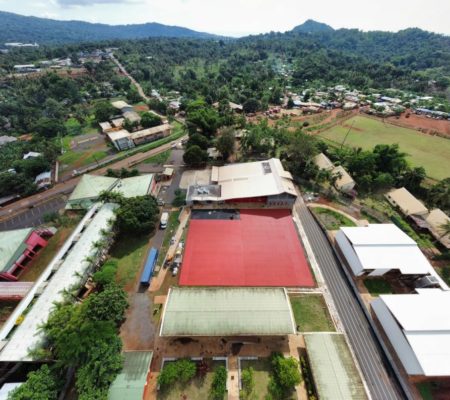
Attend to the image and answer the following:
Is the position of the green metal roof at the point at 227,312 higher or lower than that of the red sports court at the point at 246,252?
lower

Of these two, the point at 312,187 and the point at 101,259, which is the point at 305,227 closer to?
the point at 312,187

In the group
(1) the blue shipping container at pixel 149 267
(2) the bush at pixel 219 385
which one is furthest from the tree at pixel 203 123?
(2) the bush at pixel 219 385

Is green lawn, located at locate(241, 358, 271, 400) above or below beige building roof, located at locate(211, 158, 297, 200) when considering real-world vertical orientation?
below

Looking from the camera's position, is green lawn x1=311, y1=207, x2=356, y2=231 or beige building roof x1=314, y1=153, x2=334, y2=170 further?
beige building roof x1=314, y1=153, x2=334, y2=170

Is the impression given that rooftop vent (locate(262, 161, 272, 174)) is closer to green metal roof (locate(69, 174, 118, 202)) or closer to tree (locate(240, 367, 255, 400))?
green metal roof (locate(69, 174, 118, 202))

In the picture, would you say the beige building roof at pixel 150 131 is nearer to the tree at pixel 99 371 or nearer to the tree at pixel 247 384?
the tree at pixel 99 371

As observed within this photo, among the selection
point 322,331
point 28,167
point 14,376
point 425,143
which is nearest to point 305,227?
point 322,331

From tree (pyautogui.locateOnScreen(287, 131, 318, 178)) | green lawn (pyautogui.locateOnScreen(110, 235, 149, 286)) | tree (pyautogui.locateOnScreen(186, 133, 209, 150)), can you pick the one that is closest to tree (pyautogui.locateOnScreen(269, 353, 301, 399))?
green lawn (pyautogui.locateOnScreen(110, 235, 149, 286))
